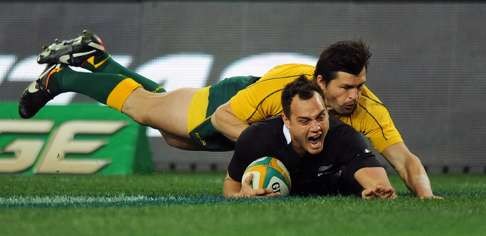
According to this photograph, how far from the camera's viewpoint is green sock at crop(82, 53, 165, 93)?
1086 cm

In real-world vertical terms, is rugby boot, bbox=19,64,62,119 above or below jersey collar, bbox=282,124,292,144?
below

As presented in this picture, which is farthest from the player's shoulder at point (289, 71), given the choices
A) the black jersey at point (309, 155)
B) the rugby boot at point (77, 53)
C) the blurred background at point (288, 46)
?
the blurred background at point (288, 46)

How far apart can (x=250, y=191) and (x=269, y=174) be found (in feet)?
0.57

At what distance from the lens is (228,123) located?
28.9 ft

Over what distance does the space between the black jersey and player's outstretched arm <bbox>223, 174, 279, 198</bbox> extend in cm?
5

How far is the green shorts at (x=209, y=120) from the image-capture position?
9648 millimetres

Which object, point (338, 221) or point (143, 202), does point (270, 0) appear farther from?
point (338, 221)

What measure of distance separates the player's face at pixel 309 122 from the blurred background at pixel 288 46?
269 inches

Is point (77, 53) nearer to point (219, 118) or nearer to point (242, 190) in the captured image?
point (219, 118)

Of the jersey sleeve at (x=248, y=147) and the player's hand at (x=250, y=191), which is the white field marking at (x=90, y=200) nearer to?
the player's hand at (x=250, y=191)

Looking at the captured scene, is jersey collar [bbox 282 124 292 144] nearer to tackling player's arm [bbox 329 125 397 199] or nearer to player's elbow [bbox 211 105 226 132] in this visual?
tackling player's arm [bbox 329 125 397 199]

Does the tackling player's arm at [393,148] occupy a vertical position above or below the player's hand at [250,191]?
above

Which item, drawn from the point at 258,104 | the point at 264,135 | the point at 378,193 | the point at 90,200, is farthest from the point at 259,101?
the point at 90,200

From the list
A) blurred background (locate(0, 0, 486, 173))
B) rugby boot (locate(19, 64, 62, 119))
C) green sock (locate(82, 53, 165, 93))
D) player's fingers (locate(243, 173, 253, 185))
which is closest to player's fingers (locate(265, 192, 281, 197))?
player's fingers (locate(243, 173, 253, 185))
